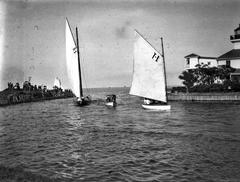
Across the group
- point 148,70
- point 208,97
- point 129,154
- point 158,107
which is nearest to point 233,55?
point 208,97

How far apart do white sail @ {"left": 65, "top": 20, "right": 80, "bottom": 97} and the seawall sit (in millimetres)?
28382

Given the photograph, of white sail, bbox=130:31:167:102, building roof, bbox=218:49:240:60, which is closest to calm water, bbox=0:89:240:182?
white sail, bbox=130:31:167:102

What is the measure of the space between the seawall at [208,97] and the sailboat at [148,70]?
72.0 ft

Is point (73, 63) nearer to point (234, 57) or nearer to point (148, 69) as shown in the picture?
point (148, 69)

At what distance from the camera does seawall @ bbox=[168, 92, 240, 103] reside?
2402 inches

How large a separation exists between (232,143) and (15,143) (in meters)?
17.1

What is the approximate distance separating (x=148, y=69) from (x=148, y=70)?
0.53 ft

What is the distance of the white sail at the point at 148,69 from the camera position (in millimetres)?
45469

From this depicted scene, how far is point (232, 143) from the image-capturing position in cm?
2177

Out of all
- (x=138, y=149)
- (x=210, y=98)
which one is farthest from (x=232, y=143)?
(x=210, y=98)

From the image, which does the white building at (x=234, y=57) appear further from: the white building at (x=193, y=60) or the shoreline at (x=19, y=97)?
the shoreline at (x=19, y=97)

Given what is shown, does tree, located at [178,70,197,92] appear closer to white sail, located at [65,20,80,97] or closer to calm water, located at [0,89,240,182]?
white sail, located at [65,20,80,97]

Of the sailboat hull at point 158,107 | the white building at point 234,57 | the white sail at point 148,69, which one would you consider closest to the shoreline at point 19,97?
the sailboat hull at point 158,107

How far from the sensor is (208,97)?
215ft
